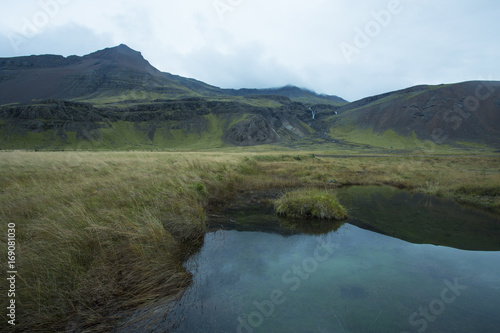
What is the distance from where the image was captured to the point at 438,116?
140 metres

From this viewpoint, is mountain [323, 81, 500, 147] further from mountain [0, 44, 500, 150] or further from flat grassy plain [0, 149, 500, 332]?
flat grassy plain [0, 149, 500, 332]

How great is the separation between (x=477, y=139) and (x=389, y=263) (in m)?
159

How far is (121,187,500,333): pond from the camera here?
557 centimetres

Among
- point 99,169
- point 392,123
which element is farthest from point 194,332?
point 392,123

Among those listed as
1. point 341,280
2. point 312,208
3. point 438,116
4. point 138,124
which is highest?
point 438,116

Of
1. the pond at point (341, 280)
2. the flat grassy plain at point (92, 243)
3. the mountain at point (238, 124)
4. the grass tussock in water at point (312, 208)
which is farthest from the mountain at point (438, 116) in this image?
the flat grassy plain at point (92, 243)

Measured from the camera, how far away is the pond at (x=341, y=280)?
5.57 metres

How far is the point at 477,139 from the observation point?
394 feet

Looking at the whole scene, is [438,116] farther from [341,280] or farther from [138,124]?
[138,124]

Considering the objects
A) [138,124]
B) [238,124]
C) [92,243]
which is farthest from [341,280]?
[138,124]

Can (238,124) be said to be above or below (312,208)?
above

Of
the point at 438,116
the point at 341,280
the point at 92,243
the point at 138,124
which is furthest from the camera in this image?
the point at 138,124

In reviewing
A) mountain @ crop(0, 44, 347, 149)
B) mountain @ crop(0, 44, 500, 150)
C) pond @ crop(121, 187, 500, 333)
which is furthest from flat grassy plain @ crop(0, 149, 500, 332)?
mountain @ crop(0, 44, 500, 150)

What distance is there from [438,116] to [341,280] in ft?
576
